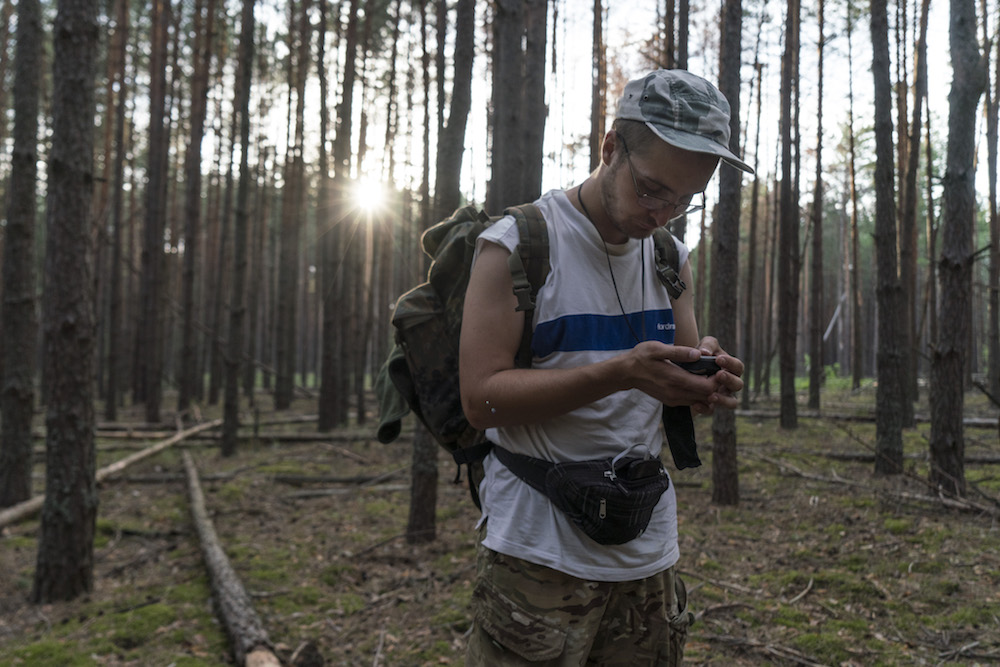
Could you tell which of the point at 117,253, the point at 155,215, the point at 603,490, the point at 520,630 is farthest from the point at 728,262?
the point at 117,253

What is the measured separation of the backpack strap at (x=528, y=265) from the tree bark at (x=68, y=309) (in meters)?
4.03

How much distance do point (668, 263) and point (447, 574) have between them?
3.75m

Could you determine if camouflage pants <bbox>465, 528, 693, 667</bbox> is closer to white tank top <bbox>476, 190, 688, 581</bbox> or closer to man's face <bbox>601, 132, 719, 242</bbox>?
white tank top <bbox>476, 190, 688, 581</bbox>

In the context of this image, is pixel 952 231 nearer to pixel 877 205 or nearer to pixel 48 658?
pixel 877 205

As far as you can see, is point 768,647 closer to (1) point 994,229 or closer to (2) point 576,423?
(2) point 576,423

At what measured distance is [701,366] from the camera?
142 centimetres

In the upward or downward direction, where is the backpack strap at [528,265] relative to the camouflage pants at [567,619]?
upward

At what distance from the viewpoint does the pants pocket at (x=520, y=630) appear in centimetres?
150

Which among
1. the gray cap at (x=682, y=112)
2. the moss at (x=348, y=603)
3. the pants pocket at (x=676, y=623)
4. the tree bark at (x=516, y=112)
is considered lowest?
the moss at (x=348, y=603)

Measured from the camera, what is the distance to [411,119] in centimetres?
1959

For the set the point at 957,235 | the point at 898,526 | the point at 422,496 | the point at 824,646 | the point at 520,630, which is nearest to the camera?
the point at 520,630

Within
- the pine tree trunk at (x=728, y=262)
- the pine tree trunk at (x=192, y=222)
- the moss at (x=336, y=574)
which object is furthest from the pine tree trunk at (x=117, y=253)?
the pine tree trunk at (x=728, y=262)

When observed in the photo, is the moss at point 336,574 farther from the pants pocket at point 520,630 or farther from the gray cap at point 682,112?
the gray cap at point 682,112

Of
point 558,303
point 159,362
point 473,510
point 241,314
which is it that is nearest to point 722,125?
point 558,303
